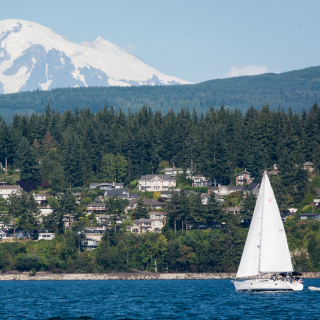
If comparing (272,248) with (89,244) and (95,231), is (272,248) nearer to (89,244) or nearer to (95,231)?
(89,244)

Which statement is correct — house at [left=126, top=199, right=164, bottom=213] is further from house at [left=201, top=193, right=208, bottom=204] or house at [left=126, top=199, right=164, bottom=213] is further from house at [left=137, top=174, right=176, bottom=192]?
house at [left=137, top=174, right=176, bottom=192]

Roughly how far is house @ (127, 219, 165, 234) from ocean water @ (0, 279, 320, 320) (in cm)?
4791

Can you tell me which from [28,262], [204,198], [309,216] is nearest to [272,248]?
[28,262]

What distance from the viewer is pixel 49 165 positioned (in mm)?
156000

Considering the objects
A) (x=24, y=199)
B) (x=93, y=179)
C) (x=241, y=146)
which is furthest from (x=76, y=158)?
(x=241, y=146)

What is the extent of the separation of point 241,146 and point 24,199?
2345 inches

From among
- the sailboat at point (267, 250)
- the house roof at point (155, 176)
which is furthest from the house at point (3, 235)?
the sailboat at point (267, 250)

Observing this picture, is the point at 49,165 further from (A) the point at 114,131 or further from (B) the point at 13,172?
(A) the point at 114,131

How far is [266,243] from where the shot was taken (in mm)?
63625

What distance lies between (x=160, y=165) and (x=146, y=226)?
132 ft

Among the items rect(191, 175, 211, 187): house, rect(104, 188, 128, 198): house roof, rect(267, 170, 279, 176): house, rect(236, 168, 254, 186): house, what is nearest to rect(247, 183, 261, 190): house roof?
rect(267, 170, 279, 176): house

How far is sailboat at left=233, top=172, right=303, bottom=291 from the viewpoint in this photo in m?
63.5

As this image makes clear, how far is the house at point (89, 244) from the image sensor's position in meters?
118

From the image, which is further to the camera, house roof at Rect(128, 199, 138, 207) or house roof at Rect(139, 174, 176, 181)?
house roof at Rect(139, 174, 176, 181)
